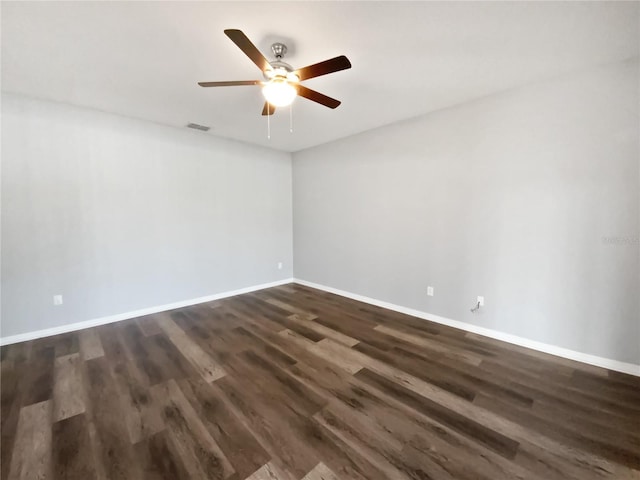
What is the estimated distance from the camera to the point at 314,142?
4430 millimetres

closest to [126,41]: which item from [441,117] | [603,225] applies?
[441,117]

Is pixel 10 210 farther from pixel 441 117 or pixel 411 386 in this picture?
pixel 441 117

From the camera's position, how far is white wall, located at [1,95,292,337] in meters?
2.77

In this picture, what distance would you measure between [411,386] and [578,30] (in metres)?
2.78

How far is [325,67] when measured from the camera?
1724mm

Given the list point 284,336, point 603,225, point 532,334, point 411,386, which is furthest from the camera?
point 284,336

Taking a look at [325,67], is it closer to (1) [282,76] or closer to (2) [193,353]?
(1) [282,76]

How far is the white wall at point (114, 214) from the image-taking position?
2.77m

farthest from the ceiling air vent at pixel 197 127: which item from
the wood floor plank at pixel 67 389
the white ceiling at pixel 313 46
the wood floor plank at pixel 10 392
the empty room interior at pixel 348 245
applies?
the wood floor plank at pixel 10 392

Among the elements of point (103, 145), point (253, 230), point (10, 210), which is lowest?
point (253, 230)

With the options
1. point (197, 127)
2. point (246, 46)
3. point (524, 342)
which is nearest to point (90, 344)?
point (197, 127)

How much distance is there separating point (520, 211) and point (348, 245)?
7.49 ft

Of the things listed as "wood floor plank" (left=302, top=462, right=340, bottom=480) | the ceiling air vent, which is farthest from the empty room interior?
the ceiling air vent

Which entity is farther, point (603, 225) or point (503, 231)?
point (503, 231)
